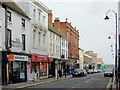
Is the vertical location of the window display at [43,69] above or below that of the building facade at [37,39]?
below

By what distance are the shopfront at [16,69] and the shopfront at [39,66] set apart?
2622 mm

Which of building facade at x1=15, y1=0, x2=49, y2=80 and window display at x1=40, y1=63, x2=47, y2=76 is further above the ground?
building facade at x1=15, y1=0, x2=49, y2=80

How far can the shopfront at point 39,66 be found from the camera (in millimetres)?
31547

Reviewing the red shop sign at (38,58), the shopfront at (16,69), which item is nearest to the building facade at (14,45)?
the shopfront at (16,69)

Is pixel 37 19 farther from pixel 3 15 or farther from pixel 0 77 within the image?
pixel 0 77

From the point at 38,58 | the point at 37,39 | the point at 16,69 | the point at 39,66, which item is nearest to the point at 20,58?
the point at 16,69

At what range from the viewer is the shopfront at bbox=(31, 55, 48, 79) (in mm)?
31547

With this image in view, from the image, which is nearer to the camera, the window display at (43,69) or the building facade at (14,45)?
the building facade at (14,45)

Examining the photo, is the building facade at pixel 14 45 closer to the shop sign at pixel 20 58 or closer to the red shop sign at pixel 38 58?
the shop sign at pixel 20 58

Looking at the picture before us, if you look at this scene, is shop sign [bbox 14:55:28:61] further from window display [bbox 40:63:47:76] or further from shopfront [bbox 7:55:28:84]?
window display [bbox 40:63:47:76]

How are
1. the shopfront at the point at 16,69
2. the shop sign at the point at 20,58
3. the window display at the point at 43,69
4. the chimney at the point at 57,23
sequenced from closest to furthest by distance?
the shopfront at the point at 16,69 → the shop sign at the point at 20,58 → the window display at the point at 43,69 → the chimney at the point at 57,23

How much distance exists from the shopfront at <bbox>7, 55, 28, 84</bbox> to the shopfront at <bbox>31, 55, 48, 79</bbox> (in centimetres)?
262

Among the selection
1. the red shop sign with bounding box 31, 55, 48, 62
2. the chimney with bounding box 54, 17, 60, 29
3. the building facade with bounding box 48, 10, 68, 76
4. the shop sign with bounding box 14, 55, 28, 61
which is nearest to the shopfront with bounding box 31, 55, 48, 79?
the red shop sign with bounding box 31, 55, 48, 62

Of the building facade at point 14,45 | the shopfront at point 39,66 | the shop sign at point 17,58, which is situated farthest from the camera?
the shopfront at point 39,66
